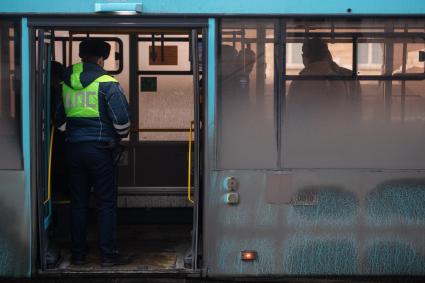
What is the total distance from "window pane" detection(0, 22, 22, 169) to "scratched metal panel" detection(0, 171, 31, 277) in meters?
0.12

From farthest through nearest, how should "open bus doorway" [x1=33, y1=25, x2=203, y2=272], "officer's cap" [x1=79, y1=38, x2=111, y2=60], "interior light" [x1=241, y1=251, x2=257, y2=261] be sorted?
"open bus doorway" [x1=33, y1=25, x2=203, y2=272], "officer's cap" [x1=79, y1=38, x2=111, y2=60], "interior light" [x1=241, y1=251, x2=257, y2=261]

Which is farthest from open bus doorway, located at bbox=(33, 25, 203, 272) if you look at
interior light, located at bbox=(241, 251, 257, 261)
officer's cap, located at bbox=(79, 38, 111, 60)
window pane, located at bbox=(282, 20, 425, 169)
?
window pane, located at bbox=(282, 20, 425, 169)

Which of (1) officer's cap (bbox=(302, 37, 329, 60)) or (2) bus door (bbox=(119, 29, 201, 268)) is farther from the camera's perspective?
(2) bus door (bbox=(119, 29, 201, 268))

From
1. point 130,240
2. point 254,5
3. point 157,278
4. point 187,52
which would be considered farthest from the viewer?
point 187,52

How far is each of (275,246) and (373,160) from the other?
100 cm

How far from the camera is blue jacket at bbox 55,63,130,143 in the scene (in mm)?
5758

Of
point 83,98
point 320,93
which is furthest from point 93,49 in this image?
point 320,93

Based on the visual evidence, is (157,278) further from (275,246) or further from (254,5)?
(254,5)

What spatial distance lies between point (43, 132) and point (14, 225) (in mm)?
744

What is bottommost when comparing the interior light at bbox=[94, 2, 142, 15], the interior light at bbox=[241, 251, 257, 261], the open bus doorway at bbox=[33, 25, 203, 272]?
the interior light at bbox=[241, 251, 257, 261]

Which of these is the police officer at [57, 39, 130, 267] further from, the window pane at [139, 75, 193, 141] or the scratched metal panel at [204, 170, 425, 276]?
the window pane at [139, 75, 193, 141]

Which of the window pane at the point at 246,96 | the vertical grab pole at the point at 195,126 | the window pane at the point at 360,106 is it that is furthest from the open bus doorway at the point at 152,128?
the window pane at the point at 360,106

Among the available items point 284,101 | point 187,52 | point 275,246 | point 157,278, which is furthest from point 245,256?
point 187,52

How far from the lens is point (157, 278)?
5.89 metres
